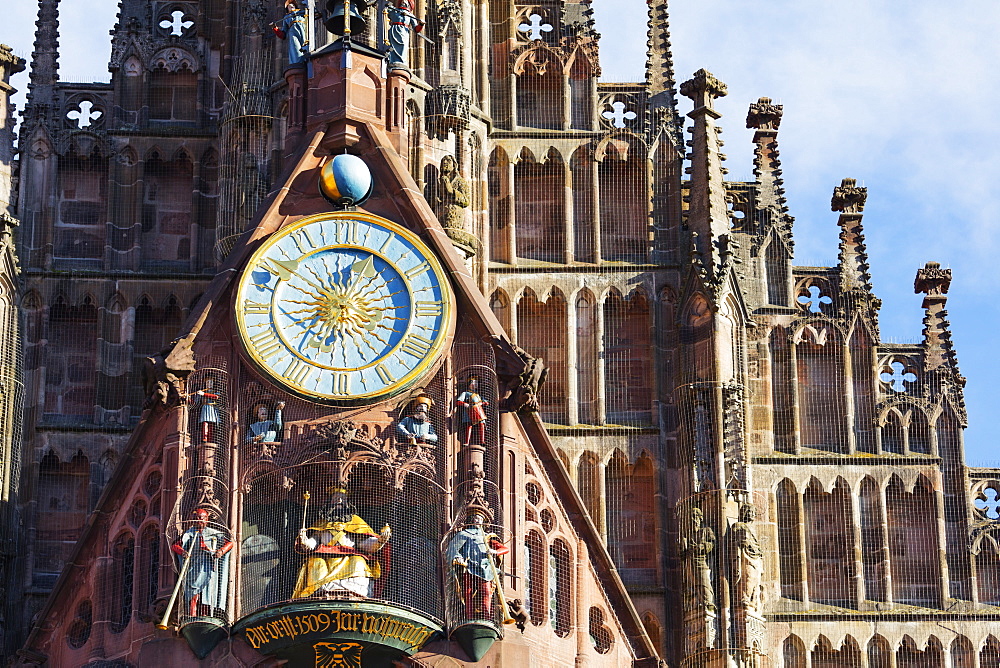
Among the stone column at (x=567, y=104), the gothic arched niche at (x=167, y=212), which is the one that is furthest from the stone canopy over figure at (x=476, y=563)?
the stone column at (x=567, y=104)

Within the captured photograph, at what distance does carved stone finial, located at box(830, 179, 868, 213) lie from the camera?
3825 cm

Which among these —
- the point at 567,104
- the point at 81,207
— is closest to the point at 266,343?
the point at 81,207

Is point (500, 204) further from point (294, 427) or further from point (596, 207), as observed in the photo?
point (294, 427)

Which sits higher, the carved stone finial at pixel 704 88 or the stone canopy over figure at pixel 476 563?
the carved stone finial at pixel 704 88

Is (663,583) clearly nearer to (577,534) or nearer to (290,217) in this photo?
(577,534)

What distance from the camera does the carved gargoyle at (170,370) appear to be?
107ft

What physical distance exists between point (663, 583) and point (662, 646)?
86cm

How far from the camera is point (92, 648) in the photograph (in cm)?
3300

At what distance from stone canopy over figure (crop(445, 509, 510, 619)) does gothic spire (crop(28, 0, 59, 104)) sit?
9.59m

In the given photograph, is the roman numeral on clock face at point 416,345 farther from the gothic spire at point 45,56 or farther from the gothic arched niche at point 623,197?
the gothic spire at point 45,56

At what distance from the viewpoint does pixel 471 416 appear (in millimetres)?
32812

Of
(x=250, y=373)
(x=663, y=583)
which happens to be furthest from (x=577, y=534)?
(x=250, y=373)

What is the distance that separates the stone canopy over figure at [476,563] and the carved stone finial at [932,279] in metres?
8.48

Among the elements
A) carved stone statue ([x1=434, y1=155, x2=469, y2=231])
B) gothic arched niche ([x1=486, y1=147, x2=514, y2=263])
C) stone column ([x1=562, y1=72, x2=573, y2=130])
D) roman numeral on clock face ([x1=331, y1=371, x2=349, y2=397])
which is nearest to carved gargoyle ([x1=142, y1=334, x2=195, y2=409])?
roman numeral on clock face ([x1=331, y1=371, x2=349, y2=397])
